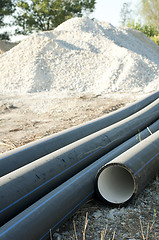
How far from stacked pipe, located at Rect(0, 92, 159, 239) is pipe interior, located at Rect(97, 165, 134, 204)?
12cm

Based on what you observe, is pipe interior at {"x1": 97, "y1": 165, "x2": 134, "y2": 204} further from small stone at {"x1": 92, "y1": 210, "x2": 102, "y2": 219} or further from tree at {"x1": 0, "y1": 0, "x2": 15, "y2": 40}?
tree at {"x1": 0, "y1": 0, "x2": 15, "y2": 40}

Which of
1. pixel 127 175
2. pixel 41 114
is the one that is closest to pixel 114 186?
pixel 127 175

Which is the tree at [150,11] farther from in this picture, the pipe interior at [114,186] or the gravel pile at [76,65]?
the pipe interior at [114,186]

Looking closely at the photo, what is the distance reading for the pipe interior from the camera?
2742mm

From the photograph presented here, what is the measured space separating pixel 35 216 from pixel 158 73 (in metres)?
10.2

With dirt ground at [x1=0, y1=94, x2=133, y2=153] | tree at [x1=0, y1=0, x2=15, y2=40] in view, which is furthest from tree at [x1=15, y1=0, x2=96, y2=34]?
dirt ground at [x1=0, y1=94, x2=133, y2=153]

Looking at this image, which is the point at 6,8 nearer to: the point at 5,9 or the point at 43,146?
the point at 5,9

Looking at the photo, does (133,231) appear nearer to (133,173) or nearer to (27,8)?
(133,173)

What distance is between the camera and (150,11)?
39.8 meters

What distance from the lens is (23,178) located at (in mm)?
2480

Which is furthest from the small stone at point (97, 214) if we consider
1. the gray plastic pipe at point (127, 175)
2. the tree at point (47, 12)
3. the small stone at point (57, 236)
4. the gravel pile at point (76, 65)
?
the tree at point (47, 12)

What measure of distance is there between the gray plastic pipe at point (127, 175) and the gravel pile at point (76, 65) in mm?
6895

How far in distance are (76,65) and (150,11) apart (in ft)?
111

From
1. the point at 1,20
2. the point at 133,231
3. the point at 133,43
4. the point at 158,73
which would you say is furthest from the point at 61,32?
the point at 1,20
